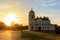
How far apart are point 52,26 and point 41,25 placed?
6.44 metres

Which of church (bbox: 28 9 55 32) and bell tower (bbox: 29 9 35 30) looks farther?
bell tower (bbox: 29 9 35 30)

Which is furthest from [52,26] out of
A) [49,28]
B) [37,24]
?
[37,24]

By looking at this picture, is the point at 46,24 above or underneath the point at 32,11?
underneath

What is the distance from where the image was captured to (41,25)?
105 meters

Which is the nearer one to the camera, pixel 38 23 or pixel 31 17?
pixel 31 17

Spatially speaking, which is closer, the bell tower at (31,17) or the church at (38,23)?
the church at (38,23)

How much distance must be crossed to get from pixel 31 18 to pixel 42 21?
6.74 m

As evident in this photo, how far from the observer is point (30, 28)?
338 ft

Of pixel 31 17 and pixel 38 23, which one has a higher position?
pixel 31 17

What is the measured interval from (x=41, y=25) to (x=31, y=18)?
7.18 metres

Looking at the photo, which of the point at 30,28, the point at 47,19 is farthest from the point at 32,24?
the point at 47,19

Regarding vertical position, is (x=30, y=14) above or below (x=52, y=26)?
above

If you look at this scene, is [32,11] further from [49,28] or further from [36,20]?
[49,28]

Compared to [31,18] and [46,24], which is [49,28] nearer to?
[46,24]
